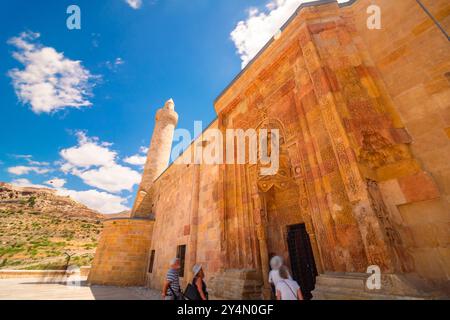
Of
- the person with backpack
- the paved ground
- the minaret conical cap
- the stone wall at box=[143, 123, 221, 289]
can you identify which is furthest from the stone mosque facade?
the minaret conical cap

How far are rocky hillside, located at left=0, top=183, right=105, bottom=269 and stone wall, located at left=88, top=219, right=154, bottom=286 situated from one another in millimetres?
10580

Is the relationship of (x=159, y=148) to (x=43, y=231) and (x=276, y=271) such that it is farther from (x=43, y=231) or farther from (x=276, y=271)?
(x=43, y=231)

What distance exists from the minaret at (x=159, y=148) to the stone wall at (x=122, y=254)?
2878 millimetres

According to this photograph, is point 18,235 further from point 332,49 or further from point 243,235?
point 332,49

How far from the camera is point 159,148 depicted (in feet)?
60.1

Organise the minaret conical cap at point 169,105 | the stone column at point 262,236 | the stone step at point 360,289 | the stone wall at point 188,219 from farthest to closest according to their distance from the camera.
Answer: the minaret conical cap at point 169,105
the stone wall at point 188,219
the stone column at point 262,236
the stone step at point 360,289

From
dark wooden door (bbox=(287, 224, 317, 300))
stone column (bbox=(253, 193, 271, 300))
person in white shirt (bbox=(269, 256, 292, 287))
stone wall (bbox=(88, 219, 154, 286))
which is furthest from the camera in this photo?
stone wall (bbox=(88, 219, 154, 286))

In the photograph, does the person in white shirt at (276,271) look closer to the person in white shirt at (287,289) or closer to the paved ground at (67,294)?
the person in white shirt at (287,289)

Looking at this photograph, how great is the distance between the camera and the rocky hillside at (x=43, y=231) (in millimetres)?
22606

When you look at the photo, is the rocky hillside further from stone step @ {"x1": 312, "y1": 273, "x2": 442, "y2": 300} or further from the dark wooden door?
stone step @ {"x1": 312, "y1": 273, "x2": 442, "y2": 300}

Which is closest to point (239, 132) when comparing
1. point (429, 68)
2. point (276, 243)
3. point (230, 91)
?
point (230, 91)

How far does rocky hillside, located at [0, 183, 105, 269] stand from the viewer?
22606mm

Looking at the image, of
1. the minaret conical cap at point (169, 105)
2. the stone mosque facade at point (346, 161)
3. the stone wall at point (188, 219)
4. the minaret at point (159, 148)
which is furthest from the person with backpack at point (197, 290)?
the minaret conical cap at point (169, 105)

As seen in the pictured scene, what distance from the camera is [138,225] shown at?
12.1 metres
